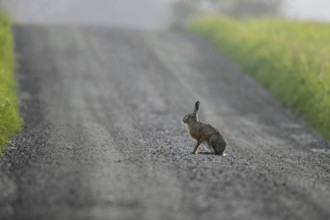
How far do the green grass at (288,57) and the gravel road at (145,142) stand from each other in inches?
19.1

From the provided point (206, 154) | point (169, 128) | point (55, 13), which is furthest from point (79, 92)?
point (55, 13)

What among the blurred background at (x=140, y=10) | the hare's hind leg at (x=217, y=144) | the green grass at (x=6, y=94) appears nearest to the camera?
the hare's hind leg at (x=217, y=144)

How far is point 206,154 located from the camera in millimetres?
12484

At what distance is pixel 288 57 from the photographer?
74.1 ft

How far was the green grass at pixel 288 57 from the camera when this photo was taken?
18672 mm

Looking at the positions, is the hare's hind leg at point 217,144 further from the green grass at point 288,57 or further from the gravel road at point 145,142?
the green grass at point 288,57

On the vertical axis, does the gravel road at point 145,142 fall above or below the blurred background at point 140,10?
below

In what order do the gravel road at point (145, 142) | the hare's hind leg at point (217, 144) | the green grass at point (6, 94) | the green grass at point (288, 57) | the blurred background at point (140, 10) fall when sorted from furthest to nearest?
1. the blurred background at point (140, 10)
2. the green grass at point (288, 57)
3. the green grass at point (6, 94)
4. the hare's hind leg at point (217, 144)
5. the gravel road at point (145, 142)

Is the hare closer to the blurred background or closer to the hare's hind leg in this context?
the hare's hind leg

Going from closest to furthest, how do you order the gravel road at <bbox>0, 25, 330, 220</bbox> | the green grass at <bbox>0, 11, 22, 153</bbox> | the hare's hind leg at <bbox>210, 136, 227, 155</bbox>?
the gravel road at <bbox>0, 25, 330, 220</bbox>
the hare's hind leg at <bbox>210, 136, 227, 155</bbox>
the green grass at <bbox>0, 11, 22, 153</bbox>

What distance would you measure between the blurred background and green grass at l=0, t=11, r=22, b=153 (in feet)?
79.0

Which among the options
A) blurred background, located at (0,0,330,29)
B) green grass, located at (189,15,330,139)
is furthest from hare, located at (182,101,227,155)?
blurred background, located at (0,0,330,29)

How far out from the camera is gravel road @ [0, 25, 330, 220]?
873 centimetres

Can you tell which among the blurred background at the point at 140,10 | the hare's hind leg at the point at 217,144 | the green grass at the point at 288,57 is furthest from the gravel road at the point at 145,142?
the blurred background at the point at 140,10
